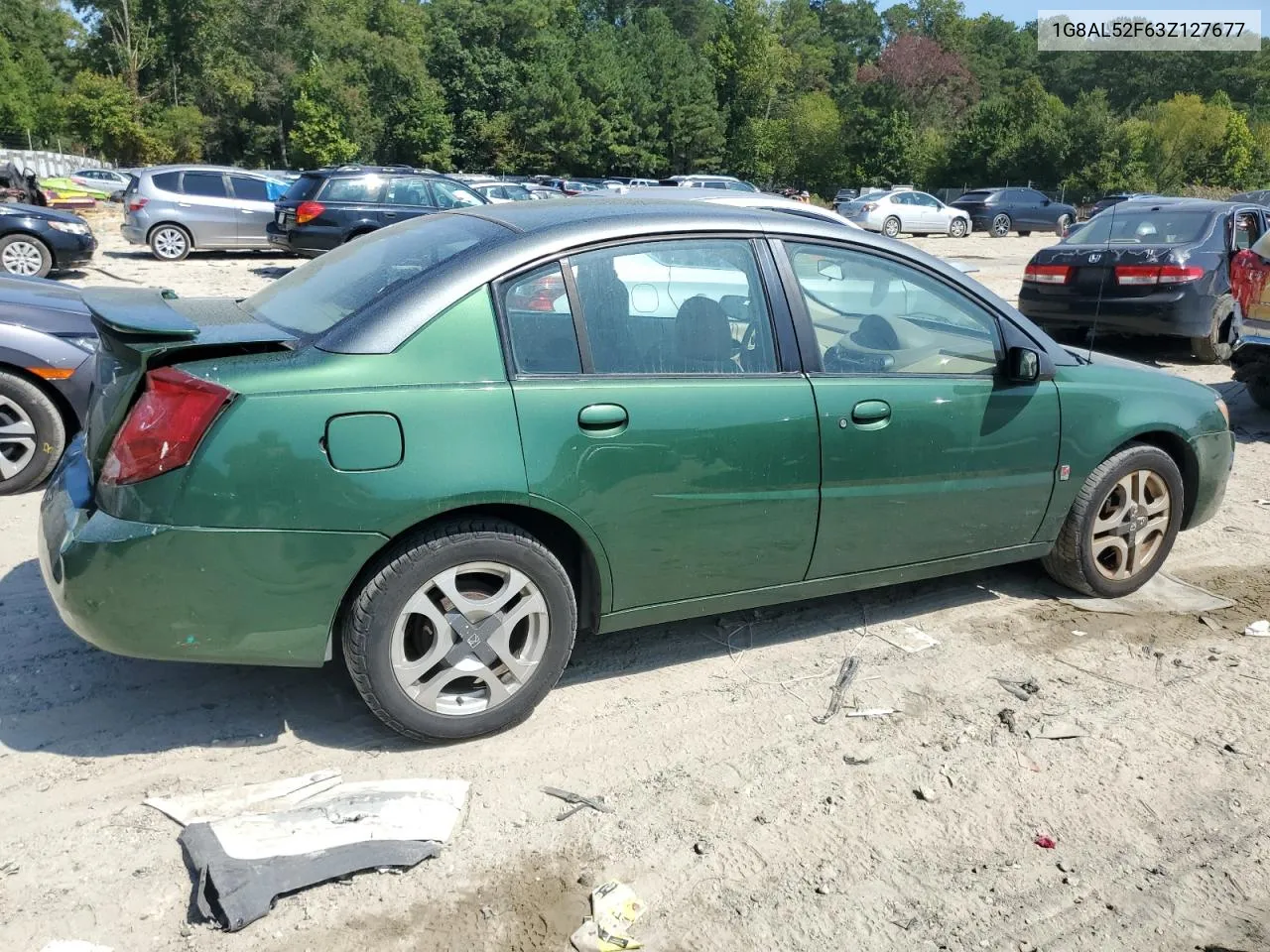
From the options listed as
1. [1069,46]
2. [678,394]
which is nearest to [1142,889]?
[678,394]

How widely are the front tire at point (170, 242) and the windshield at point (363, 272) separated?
1612 centimetres

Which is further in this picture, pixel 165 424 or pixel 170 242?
pixel 170 242

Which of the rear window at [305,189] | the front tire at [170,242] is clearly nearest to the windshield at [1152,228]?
the rear window at [305,189]

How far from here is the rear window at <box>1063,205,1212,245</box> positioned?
1116cm

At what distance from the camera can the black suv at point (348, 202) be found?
55.4 feet

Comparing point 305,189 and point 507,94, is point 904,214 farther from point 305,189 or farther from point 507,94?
point 507,94

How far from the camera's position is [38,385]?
5793mm

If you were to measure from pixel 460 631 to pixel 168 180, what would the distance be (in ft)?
59.3

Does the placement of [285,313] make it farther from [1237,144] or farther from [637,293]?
[1237,144]

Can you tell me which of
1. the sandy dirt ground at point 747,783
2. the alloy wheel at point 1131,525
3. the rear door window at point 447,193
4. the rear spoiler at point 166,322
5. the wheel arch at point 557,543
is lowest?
the sandy dirt ground at point 747,783

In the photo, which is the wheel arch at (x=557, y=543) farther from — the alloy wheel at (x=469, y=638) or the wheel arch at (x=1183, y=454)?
the wheel arch at (x=1183, y=454)

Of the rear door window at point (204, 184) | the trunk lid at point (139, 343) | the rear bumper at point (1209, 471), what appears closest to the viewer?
the trunk lid at point (139, 343)

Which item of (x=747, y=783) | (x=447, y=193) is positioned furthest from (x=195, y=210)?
(x=747, y=783)

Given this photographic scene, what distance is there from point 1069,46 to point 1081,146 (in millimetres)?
37627
